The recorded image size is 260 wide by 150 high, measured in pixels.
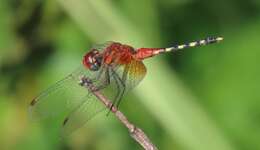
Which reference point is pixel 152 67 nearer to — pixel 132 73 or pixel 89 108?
pixel 132 73

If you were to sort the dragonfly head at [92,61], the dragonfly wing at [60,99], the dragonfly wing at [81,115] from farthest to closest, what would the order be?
1. the dragonfly head at [92,61]
2. the dragonfly wing at [60,99]
3. the dragonfly wing at [81,115]

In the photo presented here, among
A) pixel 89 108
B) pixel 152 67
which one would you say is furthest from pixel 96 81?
pixel 152 67

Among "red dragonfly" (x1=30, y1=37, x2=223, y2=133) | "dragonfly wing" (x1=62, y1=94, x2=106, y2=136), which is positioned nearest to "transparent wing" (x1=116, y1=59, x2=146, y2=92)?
"red dragonfly" (x1=30, y1=37, x2=223, y2=133)

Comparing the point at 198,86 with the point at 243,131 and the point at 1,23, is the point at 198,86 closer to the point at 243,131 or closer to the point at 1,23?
the point at 243,131

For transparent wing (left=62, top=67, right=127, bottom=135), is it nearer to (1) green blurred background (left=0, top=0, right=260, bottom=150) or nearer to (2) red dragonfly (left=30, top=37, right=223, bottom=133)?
(2) red dragonfly (left=30, top=37, right=223, bottom=133)

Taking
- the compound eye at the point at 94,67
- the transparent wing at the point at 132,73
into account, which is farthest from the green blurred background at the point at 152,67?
the compound eye at the point at 94,67

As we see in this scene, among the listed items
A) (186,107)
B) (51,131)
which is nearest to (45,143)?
(51,131)

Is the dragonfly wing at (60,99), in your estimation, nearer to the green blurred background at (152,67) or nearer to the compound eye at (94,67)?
the compound eye at (94,67)
